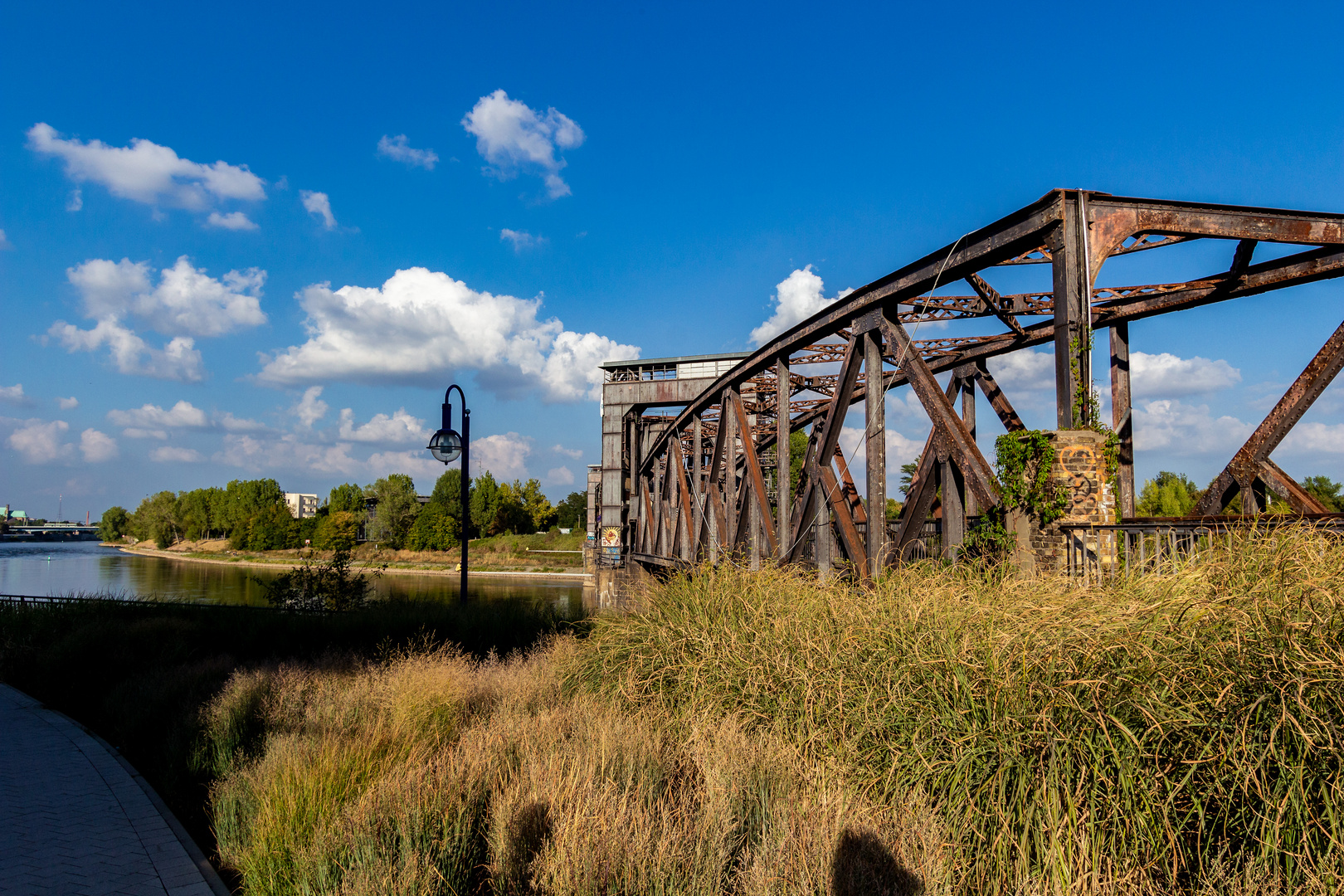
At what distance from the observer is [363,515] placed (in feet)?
336

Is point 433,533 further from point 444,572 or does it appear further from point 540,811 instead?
point 540,811

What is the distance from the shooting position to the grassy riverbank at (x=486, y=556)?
69.9 meters

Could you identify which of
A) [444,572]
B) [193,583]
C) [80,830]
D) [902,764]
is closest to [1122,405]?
[902,764]

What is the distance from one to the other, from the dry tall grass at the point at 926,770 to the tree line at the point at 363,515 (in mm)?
72730

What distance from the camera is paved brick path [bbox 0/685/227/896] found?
4902 millimetres

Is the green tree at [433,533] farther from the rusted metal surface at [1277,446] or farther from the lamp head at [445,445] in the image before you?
the rusted metal surface at [1277,446]

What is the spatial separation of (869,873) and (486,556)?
76523 mm

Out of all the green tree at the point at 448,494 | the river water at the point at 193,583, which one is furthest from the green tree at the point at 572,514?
the river water at the point at 193,583

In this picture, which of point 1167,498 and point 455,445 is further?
point 1167,498

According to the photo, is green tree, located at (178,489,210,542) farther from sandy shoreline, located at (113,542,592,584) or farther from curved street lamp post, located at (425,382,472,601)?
curved street lamp post, located at (425,382,472,601)

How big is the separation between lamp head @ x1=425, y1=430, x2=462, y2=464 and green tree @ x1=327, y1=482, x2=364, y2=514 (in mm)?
103213

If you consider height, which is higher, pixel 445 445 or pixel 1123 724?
pixel 445 445

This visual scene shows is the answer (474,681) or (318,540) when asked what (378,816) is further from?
(318,540)

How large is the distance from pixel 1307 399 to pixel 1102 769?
774cm
